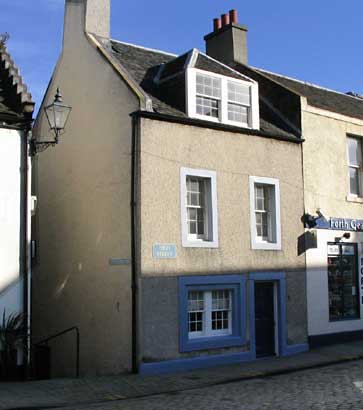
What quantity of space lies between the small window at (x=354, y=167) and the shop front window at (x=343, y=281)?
1.78 m

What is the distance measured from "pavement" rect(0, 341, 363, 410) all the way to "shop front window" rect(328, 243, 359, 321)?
7.14 feet

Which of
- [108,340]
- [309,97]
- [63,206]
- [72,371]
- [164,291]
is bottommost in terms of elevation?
[72,371]

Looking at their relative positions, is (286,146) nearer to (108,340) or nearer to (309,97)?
(309,97)

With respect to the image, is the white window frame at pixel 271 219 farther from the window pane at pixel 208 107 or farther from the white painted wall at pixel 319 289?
the window pane at pixel 208 107

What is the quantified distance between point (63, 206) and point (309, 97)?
27.7ft

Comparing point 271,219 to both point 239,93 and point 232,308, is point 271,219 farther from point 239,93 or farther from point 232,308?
point 239,93

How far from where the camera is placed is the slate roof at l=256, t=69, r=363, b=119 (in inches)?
748

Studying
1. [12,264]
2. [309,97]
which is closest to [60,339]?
[12,264]

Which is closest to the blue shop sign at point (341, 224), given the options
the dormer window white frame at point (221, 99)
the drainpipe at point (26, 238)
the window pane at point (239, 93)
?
the dormer window white frame at point (221, 99)

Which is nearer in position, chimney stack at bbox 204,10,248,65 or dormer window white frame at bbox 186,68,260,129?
dormer window white frame at bbox 186,68,260,129

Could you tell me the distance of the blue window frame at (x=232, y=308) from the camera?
47.1ft

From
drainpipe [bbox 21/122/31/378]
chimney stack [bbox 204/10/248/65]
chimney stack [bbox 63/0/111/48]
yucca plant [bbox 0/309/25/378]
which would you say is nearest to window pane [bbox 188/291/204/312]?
drainpipe [bbox 21/122/31/378]

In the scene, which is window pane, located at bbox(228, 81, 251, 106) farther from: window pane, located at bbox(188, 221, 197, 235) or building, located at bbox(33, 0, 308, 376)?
window pane, located at bbox(188, 221, 197, 235)

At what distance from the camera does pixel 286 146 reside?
1712 centimetres
